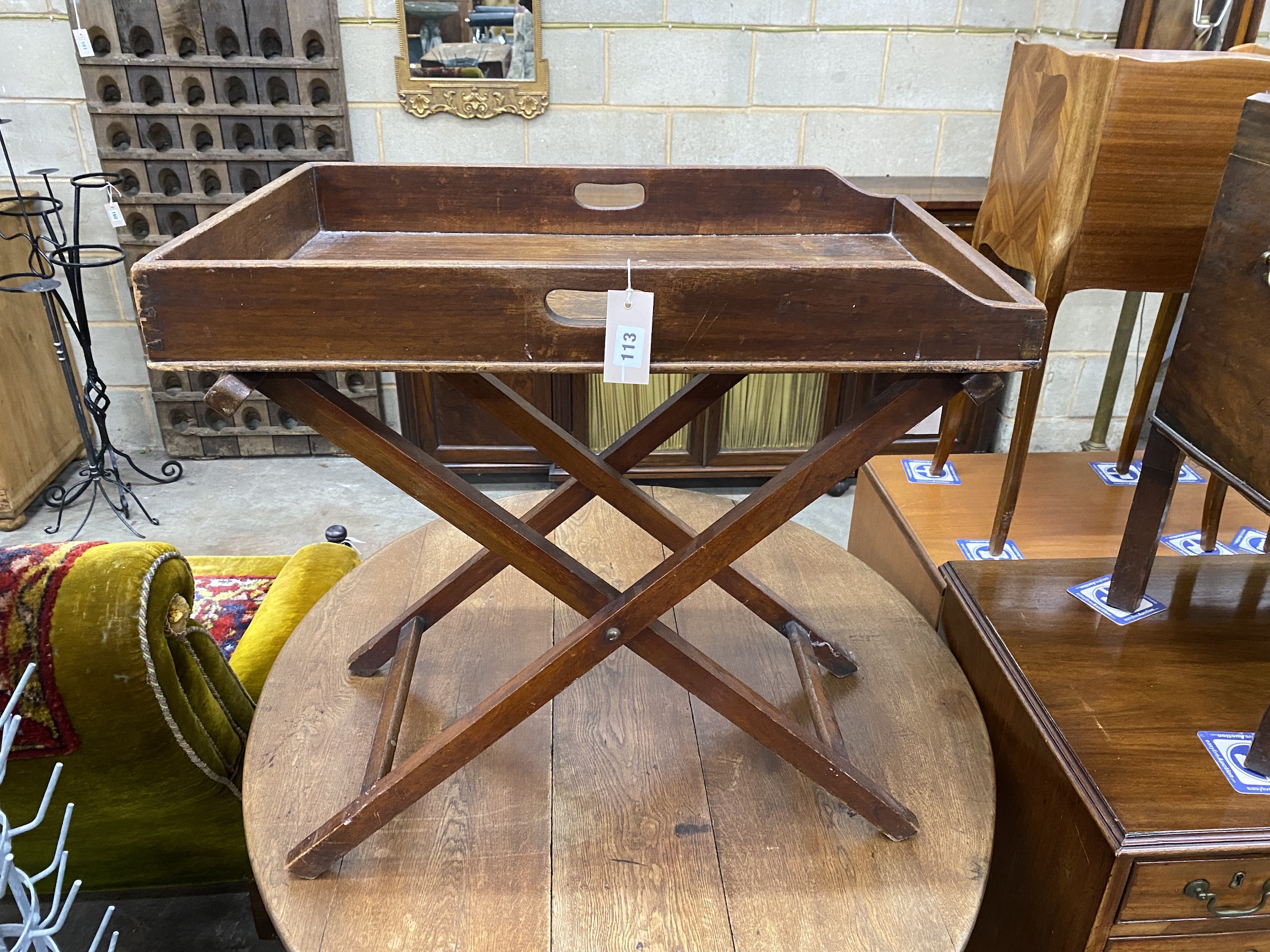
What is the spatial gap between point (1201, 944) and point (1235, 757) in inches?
8.8

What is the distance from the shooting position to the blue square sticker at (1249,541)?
1.67 m

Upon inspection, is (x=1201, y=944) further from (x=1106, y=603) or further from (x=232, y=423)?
(x=232, y=423)

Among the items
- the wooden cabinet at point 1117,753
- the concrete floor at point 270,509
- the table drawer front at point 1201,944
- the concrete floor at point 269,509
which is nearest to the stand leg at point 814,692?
the wooden cabinet at point 1117,753

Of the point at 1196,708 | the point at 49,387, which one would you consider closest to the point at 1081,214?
the point at 1196,708

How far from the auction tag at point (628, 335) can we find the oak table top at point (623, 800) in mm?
550

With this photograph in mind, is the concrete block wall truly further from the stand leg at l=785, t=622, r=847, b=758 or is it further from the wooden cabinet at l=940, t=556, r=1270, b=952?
the stand leg at l=785, t=622, r=847, b=758

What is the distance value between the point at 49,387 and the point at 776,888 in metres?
3.07

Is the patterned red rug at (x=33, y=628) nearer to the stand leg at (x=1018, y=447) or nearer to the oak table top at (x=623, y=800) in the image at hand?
the oak table top at (x=623, y=800)

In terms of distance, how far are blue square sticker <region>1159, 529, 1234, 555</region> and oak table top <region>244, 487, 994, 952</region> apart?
609 mm

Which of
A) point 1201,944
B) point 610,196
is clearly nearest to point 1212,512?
point 1201,944

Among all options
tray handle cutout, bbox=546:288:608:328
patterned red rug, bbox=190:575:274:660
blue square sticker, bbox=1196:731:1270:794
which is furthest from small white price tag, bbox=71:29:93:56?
blue square sticker, bbox=1196:731:1270:794

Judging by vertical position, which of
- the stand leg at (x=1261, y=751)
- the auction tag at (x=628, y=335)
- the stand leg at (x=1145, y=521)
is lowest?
the stand leg at (x=1261, y=751)

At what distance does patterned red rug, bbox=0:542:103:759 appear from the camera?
0.95 meters

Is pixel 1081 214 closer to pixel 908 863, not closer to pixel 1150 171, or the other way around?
pixel 1150 171
